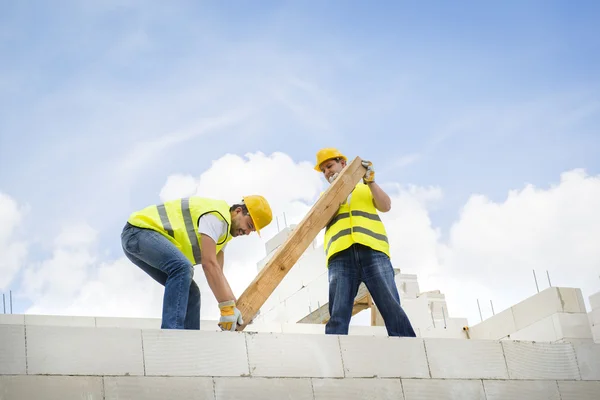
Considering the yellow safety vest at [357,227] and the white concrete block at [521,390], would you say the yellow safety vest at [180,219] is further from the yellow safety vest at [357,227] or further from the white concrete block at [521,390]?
the white concrete block at [521,390]

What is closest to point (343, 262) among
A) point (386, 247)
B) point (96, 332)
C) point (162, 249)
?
point (386, 247)

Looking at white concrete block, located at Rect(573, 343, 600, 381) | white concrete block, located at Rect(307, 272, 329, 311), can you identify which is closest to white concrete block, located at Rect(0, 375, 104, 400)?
white concrete block, located at Rect(573, 343, 600, 381)

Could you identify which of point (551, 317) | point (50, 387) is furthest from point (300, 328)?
point (50, 387)

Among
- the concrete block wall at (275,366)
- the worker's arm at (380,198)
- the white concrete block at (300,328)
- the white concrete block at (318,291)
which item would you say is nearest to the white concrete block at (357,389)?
the concrete block wall at (275,366)

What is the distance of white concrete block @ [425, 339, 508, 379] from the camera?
5.43 metres

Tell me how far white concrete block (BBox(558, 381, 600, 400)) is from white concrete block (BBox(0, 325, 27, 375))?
3440 millimetres

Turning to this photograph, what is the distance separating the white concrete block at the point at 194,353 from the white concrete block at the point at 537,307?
3.68m

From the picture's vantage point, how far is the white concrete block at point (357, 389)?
4926mm

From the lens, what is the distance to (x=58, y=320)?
796cm

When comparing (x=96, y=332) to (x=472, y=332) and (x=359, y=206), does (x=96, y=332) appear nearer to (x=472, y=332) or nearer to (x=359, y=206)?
(x=359, y=206)

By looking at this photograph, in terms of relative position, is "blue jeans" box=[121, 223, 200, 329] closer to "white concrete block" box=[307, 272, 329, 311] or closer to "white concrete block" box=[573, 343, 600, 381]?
"white concrete block" box=[573, 343, 600, 381]

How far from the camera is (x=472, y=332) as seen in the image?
884 cm

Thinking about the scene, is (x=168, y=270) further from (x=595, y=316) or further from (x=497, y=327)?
(x=595, y=316)

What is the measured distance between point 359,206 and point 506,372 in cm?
154
